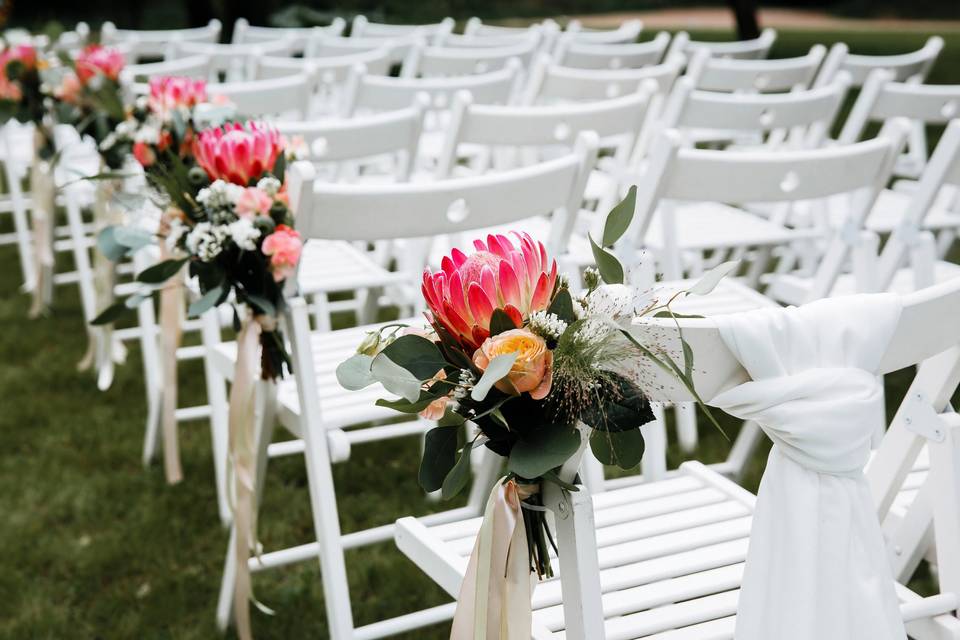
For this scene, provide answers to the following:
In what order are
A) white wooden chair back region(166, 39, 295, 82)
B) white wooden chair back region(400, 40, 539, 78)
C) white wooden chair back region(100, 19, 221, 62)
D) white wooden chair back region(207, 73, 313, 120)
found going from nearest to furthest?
white wooden chair back region(207, 73, 313, 120) → white wooden chair back region(166, 39, 295, 82) → white wooden chair back region(400, 40, 539, 78) → white wooden chair back region(100, 19, 221, 62)

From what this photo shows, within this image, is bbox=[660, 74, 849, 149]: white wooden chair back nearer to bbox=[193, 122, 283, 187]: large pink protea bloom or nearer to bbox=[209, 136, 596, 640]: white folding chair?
bbox=[209, 136, 596, 640]: white folding chair

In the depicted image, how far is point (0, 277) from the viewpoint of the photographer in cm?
563

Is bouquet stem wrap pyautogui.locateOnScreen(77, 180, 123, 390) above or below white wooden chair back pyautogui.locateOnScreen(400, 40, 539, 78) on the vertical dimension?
below

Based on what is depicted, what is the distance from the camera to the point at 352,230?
2.06 metres

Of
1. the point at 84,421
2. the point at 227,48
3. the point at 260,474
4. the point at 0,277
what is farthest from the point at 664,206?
the point at 0,277

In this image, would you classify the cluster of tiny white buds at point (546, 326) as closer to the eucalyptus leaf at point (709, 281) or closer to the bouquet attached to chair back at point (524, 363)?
the bouquet attached to chair back at point (524, 363)

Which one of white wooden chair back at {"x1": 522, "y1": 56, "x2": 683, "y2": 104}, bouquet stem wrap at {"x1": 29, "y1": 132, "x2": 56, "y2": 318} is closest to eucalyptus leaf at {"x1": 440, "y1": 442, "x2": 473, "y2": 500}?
white wooden chair back at {"x1": 522, "y1": 56, "x2": 683, "y2": 104}

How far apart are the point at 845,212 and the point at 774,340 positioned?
318cm

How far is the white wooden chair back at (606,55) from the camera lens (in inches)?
227

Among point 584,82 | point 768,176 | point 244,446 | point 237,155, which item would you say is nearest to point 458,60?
point 584,82

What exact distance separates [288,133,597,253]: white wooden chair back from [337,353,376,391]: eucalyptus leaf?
82 cm

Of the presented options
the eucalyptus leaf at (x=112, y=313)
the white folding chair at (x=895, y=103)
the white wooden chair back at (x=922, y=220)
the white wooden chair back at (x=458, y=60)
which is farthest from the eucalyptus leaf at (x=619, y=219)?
the white wooden chair back at (x=458, y=60)

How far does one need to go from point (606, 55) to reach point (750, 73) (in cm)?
101

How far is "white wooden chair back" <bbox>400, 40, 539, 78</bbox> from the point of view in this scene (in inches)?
210
